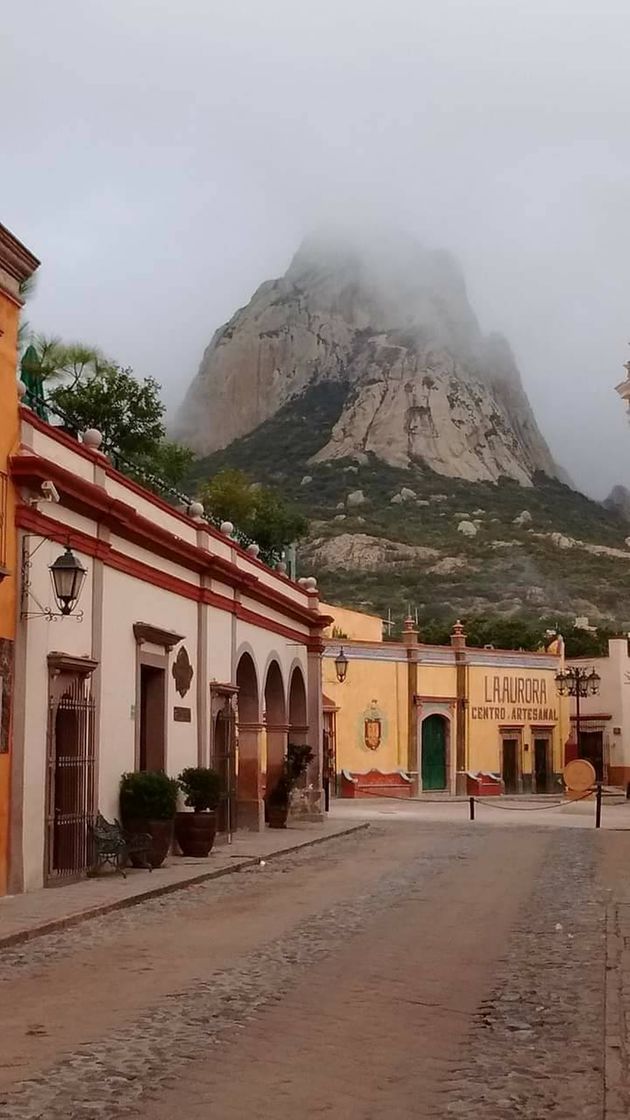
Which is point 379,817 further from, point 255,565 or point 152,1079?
point 152,1079

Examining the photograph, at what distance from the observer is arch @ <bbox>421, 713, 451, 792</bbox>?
46531 millimetres

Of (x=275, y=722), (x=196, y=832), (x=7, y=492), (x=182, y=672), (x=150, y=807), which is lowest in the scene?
(x=196, y=832)

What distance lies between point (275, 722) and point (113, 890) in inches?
541

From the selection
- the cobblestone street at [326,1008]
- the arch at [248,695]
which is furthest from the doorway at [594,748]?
the cobblestone street at [326,1008]

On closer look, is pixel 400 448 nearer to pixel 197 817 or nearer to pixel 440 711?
pixel 440 711

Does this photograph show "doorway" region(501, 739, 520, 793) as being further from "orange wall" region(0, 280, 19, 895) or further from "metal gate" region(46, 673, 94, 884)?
"orange wall" region(0, 280, 19, 895)

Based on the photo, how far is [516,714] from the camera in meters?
49.6

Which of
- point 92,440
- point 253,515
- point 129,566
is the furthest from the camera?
point 253,515

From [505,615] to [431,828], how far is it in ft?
160

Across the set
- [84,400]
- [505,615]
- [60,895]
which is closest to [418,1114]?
[60,895]

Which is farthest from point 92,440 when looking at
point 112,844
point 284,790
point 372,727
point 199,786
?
point 372,727

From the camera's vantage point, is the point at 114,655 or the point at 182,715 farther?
the point at 182,715

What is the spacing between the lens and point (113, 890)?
1428cm

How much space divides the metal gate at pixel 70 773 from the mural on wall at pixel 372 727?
94.6ft
